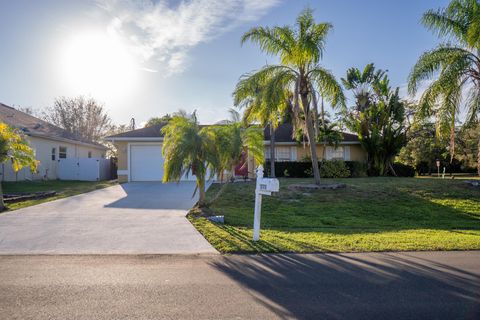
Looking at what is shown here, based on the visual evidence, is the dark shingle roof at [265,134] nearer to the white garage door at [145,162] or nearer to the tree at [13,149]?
the white garage door at [145,162]

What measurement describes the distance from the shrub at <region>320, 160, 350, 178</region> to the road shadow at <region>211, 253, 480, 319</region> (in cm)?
1574

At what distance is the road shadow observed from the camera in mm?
3531

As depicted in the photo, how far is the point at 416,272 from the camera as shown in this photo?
15.7 ft

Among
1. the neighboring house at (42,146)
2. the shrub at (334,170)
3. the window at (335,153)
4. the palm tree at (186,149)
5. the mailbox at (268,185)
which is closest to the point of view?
the mailbox at (268,185)

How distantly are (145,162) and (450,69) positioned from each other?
15.7m

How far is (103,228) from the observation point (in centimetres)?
780

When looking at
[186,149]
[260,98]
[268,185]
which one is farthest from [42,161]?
[268,185]

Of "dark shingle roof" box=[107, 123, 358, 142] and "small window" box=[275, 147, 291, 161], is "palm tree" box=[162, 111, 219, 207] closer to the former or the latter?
"dark shingle roof" box=[107, 123, 358, 142]

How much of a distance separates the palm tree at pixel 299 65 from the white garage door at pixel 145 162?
27.9 ft

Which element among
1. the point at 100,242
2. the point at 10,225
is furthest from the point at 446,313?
the point at 10,225

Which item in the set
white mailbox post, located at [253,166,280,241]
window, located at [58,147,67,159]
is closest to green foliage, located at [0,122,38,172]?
white mailbox post, located at [253,166,280,241]

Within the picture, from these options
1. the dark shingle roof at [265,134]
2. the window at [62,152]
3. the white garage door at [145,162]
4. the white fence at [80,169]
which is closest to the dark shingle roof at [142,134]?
the dark shingle roof at [265,134]

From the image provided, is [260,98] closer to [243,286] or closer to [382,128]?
[243,286]

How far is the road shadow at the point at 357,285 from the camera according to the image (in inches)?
139
